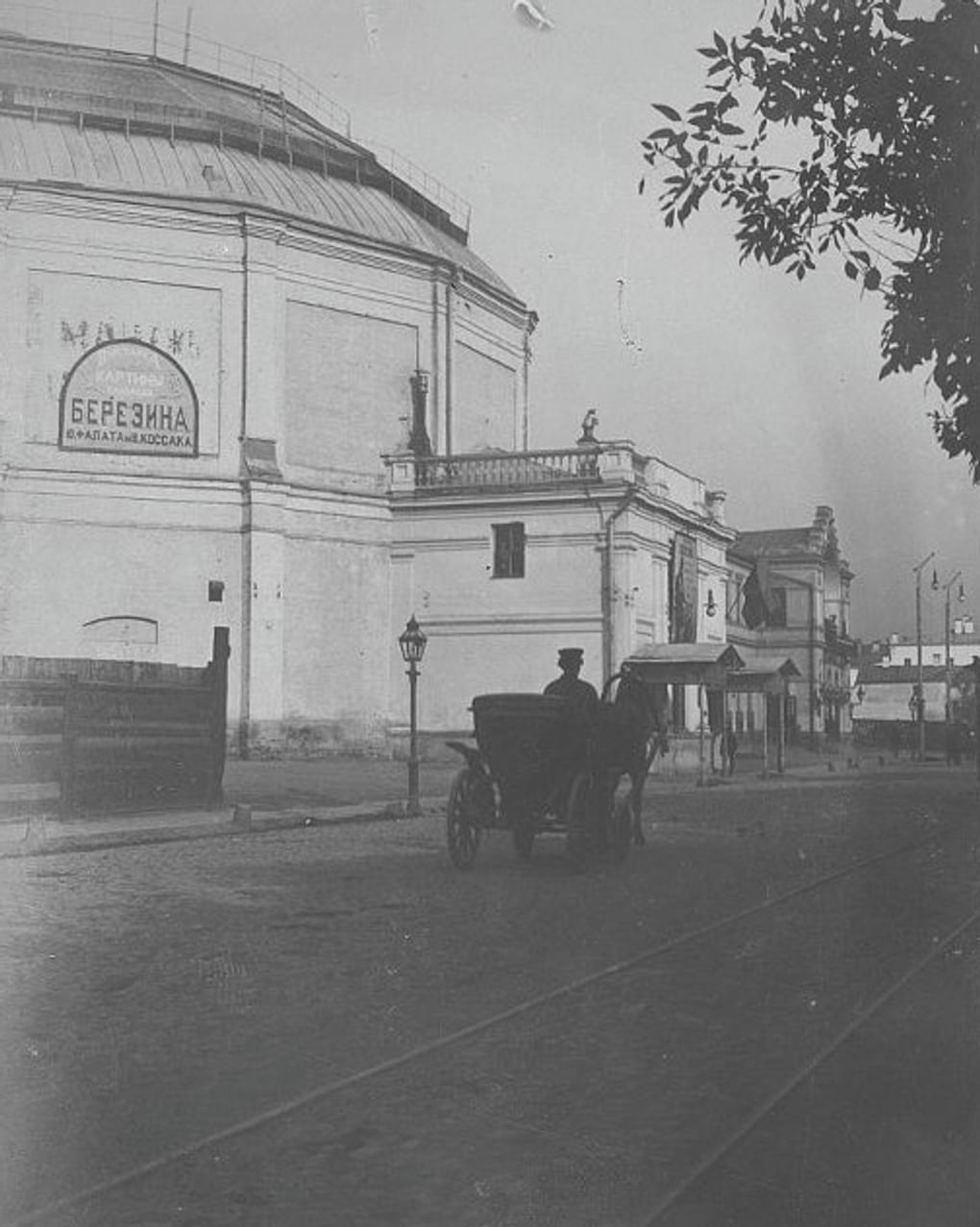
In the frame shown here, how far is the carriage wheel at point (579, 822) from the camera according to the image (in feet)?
41.3

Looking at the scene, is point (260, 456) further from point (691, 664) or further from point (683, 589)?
point (683, 589)

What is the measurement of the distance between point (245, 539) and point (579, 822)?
71.1ft

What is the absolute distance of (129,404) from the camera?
108ft

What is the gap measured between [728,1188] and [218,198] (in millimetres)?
31414

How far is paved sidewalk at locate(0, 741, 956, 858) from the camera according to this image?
51.7ft

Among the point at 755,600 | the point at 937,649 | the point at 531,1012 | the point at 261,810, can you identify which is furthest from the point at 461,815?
the point at 937,649

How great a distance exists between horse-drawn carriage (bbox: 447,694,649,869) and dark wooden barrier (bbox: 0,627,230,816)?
21.1 ft

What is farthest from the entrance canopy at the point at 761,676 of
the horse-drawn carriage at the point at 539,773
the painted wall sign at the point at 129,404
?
the horse-drawn carriage at the point at 539,773

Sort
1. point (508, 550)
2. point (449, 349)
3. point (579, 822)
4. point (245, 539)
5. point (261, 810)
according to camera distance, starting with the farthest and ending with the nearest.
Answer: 1. point (449, 349)
2. point (508, 550)
3. point (245, 539)
4. point (261, 810)
5. point (579, 822)

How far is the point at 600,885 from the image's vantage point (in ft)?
39.4

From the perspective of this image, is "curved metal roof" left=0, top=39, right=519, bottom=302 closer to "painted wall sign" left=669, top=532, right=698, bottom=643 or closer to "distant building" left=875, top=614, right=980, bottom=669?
"painted wall sign" left=669, top=532, right=698, bottom=643

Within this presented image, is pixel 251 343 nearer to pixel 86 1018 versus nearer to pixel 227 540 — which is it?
pixel 227 540

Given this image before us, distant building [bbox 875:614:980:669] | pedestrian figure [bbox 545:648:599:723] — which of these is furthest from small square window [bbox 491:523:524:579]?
distant building [bbox 875:614:980:669]

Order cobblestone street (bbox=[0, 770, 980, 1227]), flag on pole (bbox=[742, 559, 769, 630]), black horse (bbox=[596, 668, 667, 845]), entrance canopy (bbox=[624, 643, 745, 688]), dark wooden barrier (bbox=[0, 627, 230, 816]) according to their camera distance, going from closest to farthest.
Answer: cobblestone street (bbox=[0, 770, 980, 1227]) < black horse (bbox=[596, 668, 667, 845]) < dark wooden barrier (bbox=[0, 627, 230, 816]) < entrance canopy (bbox=[624, 643, 745, 688]) < flag on pole (bbox=[742, 559, 769, 630])
